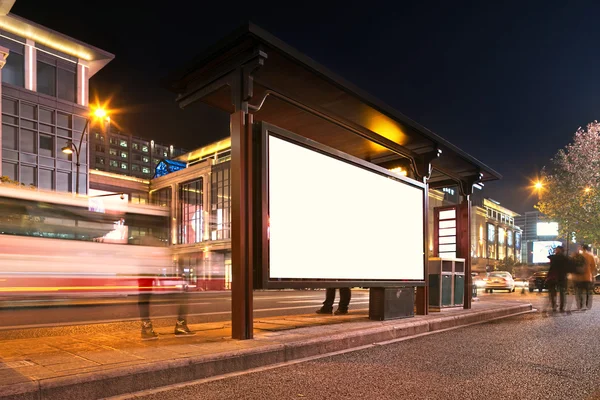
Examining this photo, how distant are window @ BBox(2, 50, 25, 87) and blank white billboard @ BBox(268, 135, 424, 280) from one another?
38081 mm

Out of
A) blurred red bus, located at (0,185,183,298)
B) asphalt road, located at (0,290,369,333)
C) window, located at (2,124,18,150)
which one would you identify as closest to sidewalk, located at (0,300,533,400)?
asphalt road, located at (0,290,369,333)

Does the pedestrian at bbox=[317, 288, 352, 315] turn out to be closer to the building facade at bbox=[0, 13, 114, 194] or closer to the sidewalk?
the sidewalk

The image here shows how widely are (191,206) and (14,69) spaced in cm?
2193

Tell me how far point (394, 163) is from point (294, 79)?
18.6 feet

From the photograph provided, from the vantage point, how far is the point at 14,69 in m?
38.7

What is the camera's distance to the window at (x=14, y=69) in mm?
38375

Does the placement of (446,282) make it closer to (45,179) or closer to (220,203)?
(45,179)

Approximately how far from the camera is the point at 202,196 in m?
52.7

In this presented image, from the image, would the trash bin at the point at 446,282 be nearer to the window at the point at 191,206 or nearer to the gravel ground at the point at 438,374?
the gravel ground at the point at 438,374

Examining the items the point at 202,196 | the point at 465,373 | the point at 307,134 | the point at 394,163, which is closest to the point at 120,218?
the point at 307,134

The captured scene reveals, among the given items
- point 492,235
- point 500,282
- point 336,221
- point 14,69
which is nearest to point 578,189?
point 500,282

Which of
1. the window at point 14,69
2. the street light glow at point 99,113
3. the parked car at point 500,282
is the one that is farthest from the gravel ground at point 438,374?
the window at point 14,69

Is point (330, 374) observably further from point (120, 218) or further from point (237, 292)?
point (120, 218)

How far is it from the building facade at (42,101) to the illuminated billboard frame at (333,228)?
32.1 m
